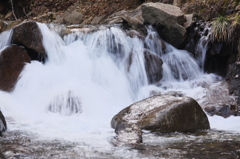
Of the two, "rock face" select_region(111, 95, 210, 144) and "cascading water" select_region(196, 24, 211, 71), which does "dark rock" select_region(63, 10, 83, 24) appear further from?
"rock face" select_region(111, 95, 210, 144)

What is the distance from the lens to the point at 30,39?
29.0 feet

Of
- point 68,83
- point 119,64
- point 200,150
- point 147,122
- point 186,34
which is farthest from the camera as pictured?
point 186,34

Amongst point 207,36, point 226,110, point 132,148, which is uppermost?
point 207,36

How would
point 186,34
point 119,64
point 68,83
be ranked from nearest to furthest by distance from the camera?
point 68,83
point 119,64
point 186,34

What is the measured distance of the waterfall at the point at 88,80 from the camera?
6.77 metres

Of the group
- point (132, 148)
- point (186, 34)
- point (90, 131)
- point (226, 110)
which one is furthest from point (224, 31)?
point (132, 148)

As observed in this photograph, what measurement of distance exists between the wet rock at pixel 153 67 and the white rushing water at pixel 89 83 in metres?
0.17

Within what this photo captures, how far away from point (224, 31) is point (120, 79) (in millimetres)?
3712

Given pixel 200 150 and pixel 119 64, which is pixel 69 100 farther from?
pixel 200 150

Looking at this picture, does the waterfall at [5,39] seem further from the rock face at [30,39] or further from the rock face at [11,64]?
the rock face at [11,64]

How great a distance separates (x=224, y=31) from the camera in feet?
31.6

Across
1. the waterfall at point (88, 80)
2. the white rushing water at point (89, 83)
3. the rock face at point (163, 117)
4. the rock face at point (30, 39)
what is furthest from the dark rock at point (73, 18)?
the rock face at point (163, 117)

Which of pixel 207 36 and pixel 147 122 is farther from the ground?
pixel 207 36

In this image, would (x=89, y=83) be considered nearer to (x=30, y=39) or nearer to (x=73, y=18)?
(x=30, y=39)
